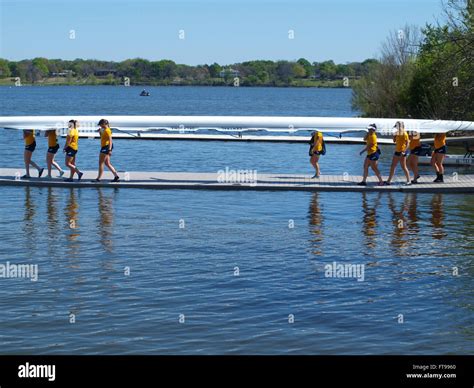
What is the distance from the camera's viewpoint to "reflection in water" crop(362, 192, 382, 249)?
18.6m

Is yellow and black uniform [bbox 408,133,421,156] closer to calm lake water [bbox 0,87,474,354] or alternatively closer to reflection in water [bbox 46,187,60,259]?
calm lake water [bbox 0,87,474,354]

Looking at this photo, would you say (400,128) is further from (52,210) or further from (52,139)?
(52,139)

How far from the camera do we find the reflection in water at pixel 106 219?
59.3 feet

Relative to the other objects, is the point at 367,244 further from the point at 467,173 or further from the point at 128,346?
the point at 467,173

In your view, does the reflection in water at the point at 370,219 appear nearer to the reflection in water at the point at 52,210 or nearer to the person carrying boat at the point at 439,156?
the person carrying boat at the point at 439,156

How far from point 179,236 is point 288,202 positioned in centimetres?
541

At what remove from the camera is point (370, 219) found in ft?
68.7

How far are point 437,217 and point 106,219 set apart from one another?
824 centimetres

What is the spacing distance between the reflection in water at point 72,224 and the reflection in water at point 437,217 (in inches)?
311

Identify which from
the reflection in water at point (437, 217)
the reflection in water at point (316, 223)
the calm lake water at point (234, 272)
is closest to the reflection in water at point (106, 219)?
the calm lake water at point (234, 272)

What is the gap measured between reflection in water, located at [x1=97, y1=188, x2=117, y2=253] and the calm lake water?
1.9 inches

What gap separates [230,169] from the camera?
3644cm

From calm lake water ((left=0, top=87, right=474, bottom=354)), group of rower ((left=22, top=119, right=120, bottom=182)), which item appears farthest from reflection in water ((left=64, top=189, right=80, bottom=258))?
group of rower ((left=22, top=119, right=120, bottom=182))

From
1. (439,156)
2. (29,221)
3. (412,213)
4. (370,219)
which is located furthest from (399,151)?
(29,221)
